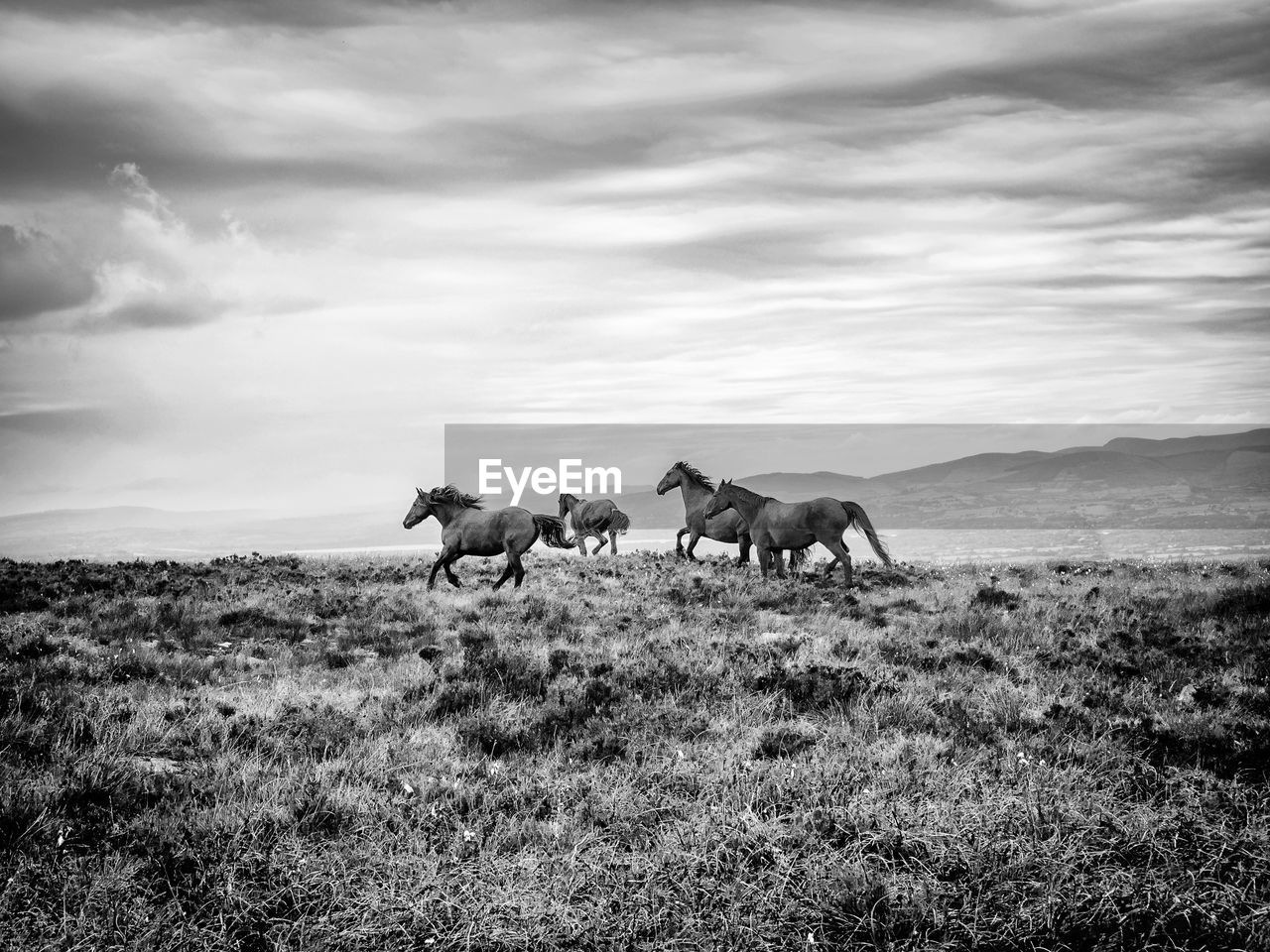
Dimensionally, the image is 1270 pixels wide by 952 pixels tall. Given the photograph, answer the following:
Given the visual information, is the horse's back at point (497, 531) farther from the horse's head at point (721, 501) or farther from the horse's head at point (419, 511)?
the horse's head at point (721, 501)

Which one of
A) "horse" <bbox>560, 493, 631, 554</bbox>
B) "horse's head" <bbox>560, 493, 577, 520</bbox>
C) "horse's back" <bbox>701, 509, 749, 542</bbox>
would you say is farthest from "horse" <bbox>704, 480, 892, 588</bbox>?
"horse's head" <bbox>560, 493, 577, 520</bbox>

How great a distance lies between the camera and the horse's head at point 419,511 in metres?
21.8

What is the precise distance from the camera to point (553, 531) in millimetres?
22531

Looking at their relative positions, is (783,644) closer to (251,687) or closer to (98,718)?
(251,687)

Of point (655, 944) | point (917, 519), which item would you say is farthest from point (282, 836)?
point (917, 519)

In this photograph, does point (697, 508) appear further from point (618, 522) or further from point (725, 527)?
point (618, 522)

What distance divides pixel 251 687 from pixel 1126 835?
31.9ft

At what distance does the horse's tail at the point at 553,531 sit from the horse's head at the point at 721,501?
3.80 m

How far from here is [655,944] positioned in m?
4.90

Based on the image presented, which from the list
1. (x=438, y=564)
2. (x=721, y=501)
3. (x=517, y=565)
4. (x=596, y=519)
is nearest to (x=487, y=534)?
(x=517, y=565)

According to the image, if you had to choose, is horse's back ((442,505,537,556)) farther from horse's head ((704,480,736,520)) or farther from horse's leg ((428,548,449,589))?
horse's head ((704,480,736,520))

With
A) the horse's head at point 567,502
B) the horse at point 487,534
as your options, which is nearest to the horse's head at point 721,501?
the horse at point 487,534

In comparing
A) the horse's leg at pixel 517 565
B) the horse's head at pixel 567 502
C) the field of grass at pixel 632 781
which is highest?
the horse's head at pixel 567 502

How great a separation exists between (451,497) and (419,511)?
884 mm
